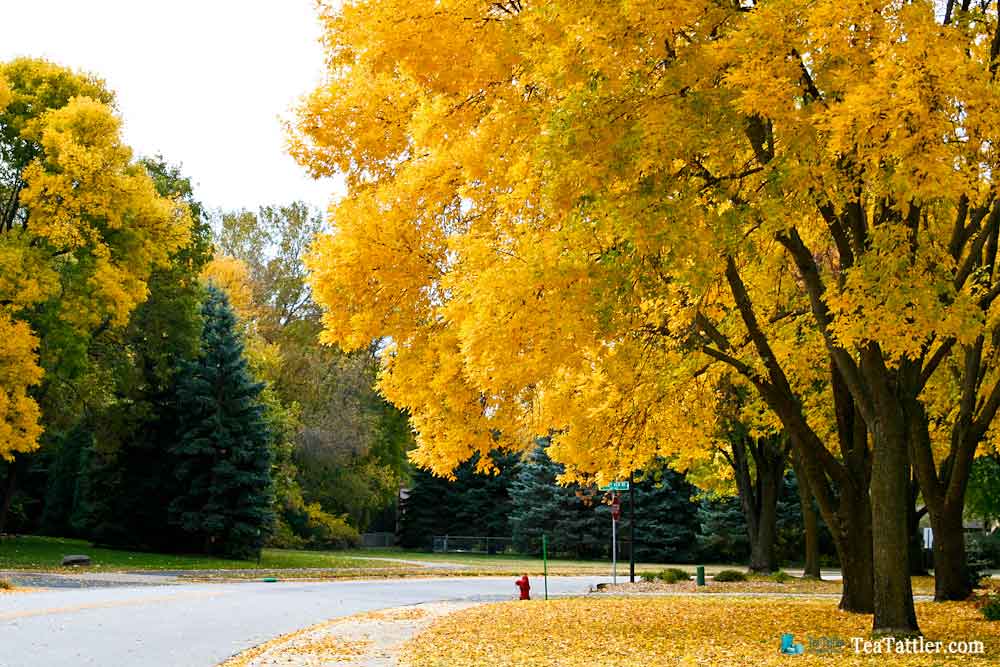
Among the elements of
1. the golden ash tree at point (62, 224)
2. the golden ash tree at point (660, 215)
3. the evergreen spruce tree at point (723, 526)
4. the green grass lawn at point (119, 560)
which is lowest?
the green grass lawn at point (119, 560)

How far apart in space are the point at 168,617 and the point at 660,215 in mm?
10526

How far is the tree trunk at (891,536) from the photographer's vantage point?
1275 centimetres

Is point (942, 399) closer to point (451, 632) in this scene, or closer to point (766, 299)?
point (766, 299)

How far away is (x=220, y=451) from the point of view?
39.4 meters

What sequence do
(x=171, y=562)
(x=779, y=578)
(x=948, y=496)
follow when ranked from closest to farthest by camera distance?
(x=948, y=496) → (x=779, y=578) → (x=171, y=562)

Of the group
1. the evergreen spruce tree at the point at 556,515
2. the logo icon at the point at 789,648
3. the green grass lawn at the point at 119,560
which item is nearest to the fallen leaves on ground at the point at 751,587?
the green grass lawn at the point at 119,560

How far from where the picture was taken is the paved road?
1228 cm

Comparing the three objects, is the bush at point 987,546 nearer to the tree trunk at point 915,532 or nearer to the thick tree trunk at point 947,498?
the tree trunk at point 915,532

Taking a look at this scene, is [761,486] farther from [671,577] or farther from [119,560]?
[119,560]

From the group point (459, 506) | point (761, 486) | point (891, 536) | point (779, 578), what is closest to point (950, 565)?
point (891, 536)

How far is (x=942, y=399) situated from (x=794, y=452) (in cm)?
361

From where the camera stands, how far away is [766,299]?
696 inches

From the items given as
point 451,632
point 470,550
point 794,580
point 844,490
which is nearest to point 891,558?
point 844,490

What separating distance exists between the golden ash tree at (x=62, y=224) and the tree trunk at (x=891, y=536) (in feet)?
70.7
